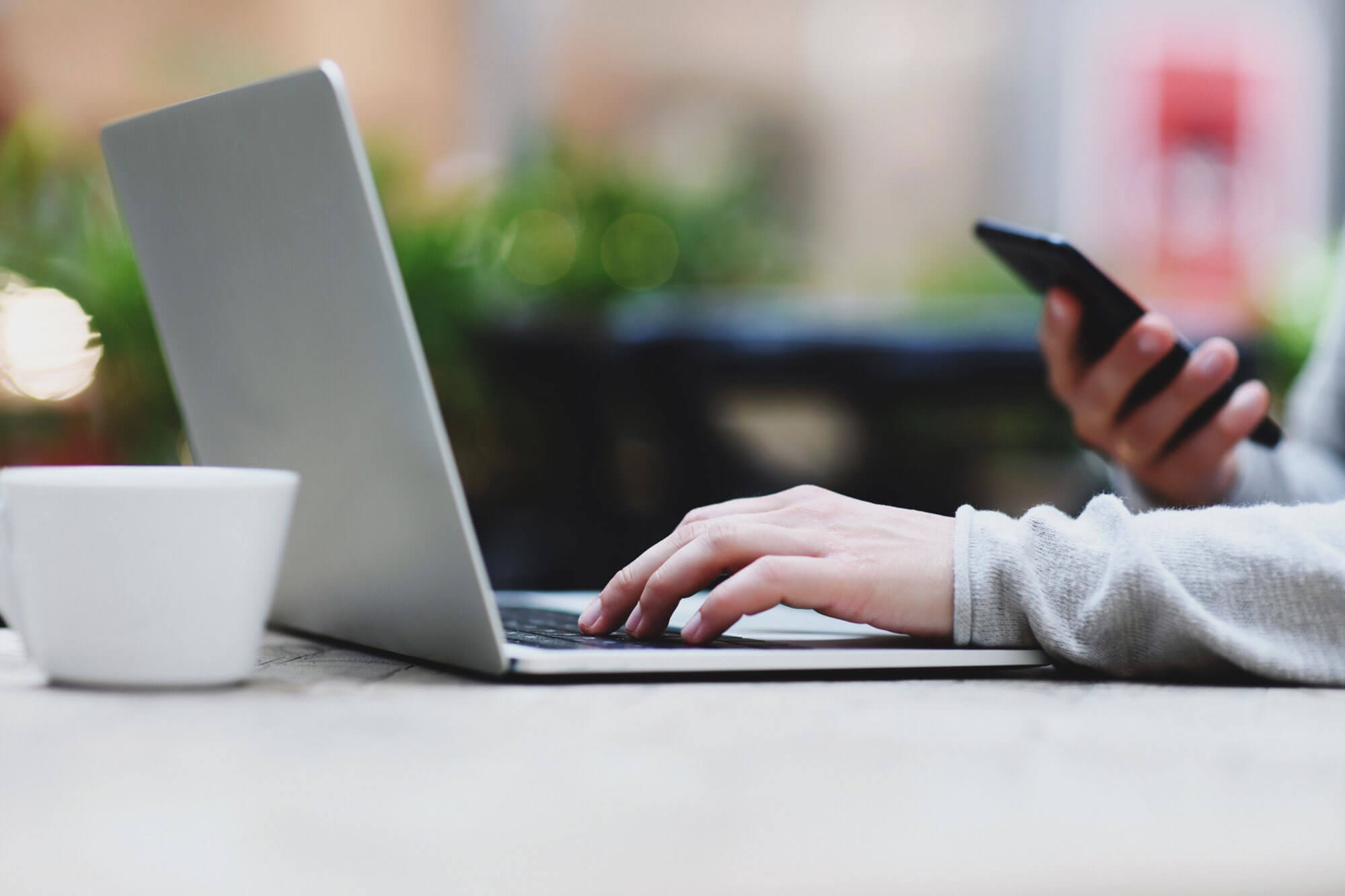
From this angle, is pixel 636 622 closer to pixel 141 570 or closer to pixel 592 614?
pixel 592 614

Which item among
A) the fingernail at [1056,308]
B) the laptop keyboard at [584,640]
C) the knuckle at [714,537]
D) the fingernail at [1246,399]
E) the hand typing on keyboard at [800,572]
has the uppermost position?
the fingernail at [1056,308]

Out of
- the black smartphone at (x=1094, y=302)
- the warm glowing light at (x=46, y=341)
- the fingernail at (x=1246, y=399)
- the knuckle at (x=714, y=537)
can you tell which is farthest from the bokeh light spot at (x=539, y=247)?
the knuckle at (x=714, y=537)

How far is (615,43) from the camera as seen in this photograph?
13.9ft

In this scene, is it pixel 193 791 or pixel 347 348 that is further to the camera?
pixel 347 348

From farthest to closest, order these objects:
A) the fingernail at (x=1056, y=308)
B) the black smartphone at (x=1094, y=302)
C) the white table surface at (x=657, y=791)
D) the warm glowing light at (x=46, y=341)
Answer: the warm glowing light at (x=46, y=341)
the fingernail at (x=1056, y=308)
the black smartphone at (x=1094, y=302)
the white table surface at (x=657, y=791)

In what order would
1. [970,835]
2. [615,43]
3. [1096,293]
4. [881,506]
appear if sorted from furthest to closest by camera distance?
1. [615,43]
2. [1096,293]
3. [881,506]
4. [970,835]

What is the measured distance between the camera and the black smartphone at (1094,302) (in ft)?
2.54

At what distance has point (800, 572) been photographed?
521 mm

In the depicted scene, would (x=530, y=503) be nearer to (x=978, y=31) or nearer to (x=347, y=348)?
(x=347, y=348)

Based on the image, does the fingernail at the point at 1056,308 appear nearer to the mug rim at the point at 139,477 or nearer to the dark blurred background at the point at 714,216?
the dark blurred background at the point at 714,216

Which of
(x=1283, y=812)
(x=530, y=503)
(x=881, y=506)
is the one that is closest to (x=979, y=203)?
(x=530, y=503)

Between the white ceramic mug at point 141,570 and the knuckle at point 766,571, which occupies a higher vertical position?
the white ceramic mug at point 141,570

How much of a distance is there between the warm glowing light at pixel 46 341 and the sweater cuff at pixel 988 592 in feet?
4.67

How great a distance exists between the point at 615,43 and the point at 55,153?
9.11 feet
